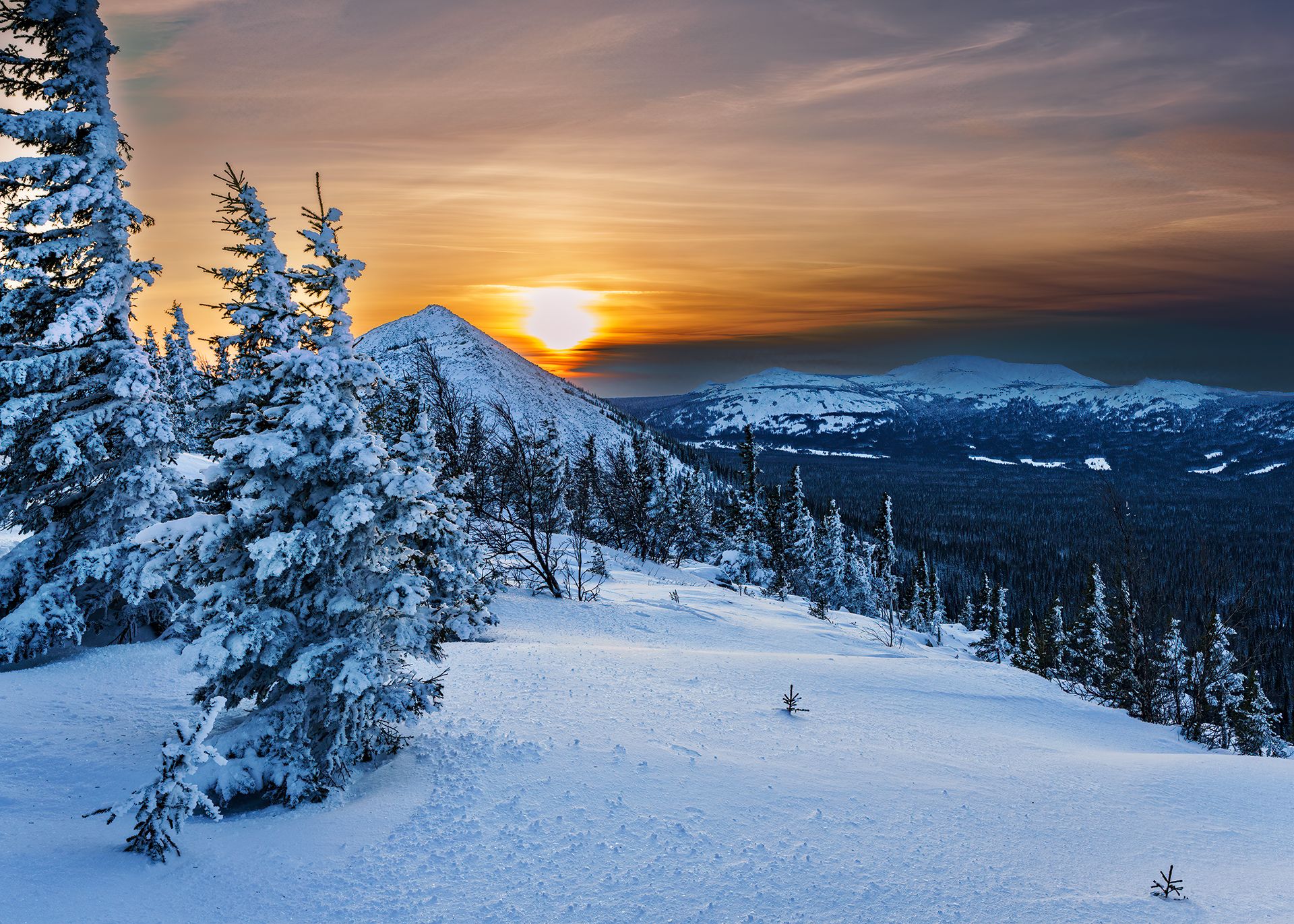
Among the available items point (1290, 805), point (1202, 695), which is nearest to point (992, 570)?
point (1202, 695)

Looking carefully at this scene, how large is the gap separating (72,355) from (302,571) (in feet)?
31.9

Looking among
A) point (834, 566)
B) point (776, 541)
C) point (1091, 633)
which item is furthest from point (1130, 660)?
point (1091, 633)

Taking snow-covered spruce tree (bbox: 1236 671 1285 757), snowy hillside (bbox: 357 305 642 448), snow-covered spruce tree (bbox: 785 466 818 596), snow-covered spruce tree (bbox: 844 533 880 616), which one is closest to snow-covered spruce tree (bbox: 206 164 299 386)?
snow-covered spruce tree (bbox: 1236 671 1285 757)

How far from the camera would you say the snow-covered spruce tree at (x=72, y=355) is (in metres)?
12.7

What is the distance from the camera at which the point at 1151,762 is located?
10156 mm

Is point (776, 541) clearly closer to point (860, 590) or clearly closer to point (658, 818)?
point (860, 590)

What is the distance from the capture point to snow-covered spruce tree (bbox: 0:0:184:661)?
499 inches

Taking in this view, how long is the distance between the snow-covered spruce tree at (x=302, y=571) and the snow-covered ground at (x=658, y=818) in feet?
2.57

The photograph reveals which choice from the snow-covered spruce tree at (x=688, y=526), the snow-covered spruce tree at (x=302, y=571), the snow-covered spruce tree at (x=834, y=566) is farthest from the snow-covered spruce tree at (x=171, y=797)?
the snow-covered spruce tree at (x=834, y=566)

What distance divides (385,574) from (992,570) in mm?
155063

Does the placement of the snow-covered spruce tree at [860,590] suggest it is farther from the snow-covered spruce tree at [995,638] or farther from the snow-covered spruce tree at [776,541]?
the snow-covered spruce tree at [776,541]

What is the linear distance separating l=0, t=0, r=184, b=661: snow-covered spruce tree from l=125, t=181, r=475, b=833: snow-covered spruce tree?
6783 millimetres

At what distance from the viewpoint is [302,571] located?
766 cm

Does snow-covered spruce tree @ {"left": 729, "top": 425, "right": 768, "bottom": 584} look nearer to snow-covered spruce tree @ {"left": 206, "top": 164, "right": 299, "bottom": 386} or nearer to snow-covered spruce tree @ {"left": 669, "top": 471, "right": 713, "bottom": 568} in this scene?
snow-covered spruce tree @ {"left": 669, "top": 471, "right": 713, "bottom": 568}
